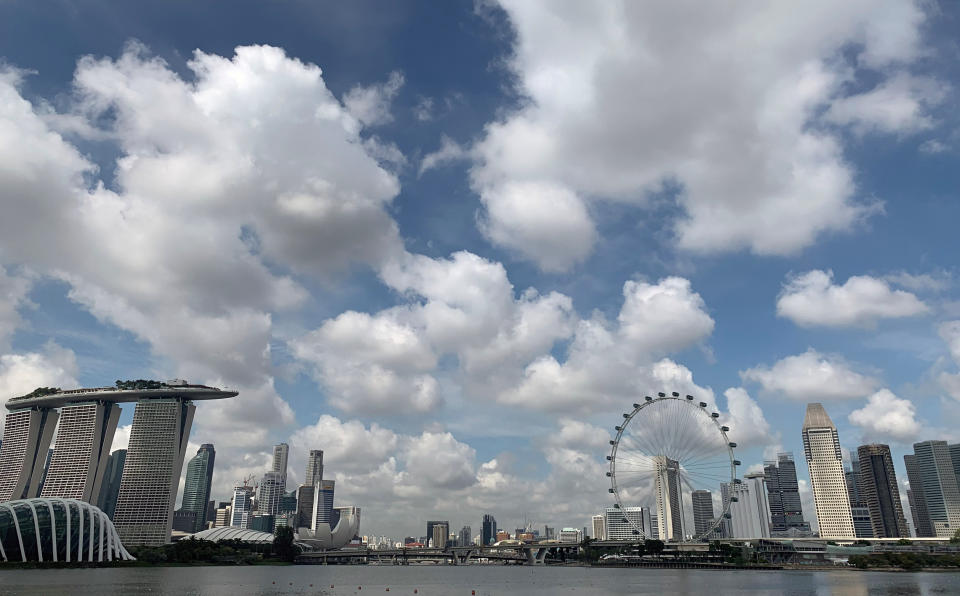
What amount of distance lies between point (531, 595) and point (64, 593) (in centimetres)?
7054

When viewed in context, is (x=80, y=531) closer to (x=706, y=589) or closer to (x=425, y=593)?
(x=425, y=593)

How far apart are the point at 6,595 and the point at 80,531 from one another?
117 meters

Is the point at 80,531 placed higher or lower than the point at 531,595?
higher

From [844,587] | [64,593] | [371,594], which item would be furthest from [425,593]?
[844,587]

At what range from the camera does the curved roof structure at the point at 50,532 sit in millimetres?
175625

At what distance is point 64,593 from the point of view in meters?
92.2

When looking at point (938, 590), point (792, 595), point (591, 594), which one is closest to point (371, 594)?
point (591, 594)

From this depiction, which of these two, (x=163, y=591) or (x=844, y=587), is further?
(x=844, y=587)

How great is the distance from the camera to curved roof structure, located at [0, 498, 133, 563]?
175625 mm

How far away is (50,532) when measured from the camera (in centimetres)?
18238

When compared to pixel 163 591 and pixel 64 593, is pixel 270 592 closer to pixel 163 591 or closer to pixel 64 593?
pixel 163 591

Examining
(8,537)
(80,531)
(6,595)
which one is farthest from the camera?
(80,531)

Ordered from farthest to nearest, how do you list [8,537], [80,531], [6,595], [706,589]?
1. [80,531]
2. [8,537]
3. [706,589]
4. [6,595]

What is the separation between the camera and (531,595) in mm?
115500
